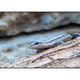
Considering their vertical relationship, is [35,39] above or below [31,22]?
below

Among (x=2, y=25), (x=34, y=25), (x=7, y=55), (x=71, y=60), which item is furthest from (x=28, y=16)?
(x=71, y=60)

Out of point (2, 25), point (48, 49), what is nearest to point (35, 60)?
point (48, 49)

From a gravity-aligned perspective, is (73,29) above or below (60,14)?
below
